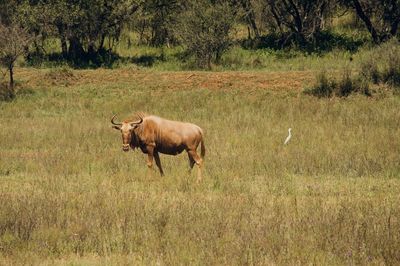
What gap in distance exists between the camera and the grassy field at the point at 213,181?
307 inches

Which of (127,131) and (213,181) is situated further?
(127,131)

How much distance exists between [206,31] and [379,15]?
41.1 ft

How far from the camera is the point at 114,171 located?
14.0 metres

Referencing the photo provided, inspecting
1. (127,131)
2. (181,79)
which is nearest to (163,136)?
(127,131)

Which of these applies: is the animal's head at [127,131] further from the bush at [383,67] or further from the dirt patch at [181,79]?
the bush at [383,67]

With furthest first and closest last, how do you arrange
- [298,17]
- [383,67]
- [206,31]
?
[298,17], [206,31], [383,67]

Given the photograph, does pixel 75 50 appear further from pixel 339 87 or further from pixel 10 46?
pixel 339 87

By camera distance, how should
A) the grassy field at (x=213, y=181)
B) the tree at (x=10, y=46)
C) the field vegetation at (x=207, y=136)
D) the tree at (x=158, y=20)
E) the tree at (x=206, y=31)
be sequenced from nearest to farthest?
the grassy field at (x=213, y=181), the field vegetation at (x=207, y=136), the tree at (x=10, y=46), the tree at (x=206, y=31), the tree at (x=158, y=20)

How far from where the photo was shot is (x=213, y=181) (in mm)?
12633

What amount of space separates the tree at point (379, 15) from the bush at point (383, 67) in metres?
9.05

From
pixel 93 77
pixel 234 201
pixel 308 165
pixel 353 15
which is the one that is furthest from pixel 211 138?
pixel 353 15

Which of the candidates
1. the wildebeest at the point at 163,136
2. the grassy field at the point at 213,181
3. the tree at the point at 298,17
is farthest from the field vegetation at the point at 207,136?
the wildebeest at the point at 163,136

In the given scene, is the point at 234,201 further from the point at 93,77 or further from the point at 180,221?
the point at 93,77

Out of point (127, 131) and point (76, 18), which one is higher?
point (127, 131)
